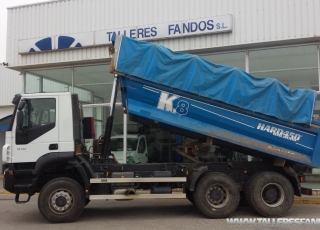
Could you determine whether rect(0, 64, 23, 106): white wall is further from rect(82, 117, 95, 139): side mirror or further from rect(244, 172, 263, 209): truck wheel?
rect(244, 172, 263, 209): truck wheel

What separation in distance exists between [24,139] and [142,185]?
2844 millimetres

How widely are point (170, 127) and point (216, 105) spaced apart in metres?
1.21

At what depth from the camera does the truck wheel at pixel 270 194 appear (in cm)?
770

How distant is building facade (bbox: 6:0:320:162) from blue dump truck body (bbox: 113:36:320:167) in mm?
2378

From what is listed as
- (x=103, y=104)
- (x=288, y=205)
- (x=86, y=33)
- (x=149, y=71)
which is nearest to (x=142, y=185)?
(x=149, y=71)

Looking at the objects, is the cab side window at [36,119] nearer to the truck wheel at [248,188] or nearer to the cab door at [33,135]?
the cab door at [33,135]

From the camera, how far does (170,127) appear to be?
26.3 feet

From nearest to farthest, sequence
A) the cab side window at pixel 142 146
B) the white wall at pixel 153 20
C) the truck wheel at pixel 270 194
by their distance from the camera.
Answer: the truck wheel at pixel 270 194 → the white wall at pixel 153 20 → the cab side window at pixel 142 146

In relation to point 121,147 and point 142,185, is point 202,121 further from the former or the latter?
point 121,147

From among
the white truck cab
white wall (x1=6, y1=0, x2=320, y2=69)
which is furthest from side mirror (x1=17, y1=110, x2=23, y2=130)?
white wall (x1=6, y1=0, x2=320, y2=69)

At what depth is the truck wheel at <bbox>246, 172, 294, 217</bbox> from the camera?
7.70 metres

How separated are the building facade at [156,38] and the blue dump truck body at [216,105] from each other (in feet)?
7.80

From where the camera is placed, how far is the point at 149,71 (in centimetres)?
761

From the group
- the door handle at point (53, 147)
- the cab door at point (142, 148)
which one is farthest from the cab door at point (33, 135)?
the cab door at point (142, 148)
